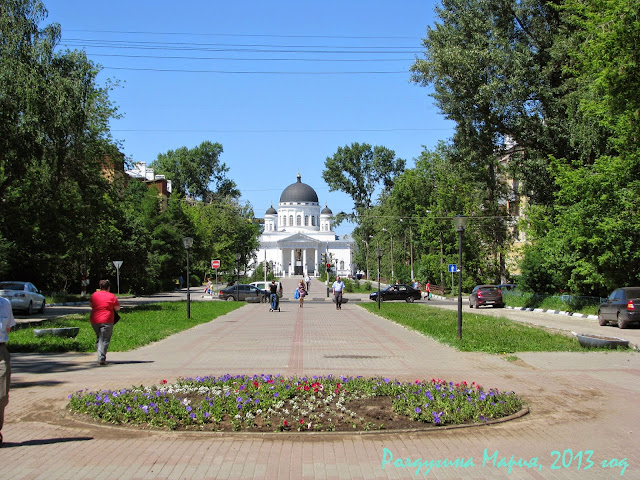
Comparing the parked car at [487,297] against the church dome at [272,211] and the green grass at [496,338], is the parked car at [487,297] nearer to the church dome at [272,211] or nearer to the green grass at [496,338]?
the green grass at [496,338]

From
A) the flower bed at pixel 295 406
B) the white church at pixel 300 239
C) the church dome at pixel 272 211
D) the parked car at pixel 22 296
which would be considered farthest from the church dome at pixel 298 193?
the flower bed at pixel 295 406

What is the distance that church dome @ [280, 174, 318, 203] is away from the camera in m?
165

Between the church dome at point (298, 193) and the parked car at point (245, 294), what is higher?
the church dome at point (298, 193)

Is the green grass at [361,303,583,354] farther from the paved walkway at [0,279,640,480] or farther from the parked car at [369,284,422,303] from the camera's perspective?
the parked car at [369,284,422,303]

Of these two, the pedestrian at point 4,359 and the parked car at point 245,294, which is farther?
the parked car at point 245,294

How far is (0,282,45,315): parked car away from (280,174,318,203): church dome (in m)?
137

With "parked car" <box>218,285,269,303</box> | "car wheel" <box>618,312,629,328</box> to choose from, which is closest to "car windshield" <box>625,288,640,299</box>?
"car wheel" <box>618,312,629,328</box>

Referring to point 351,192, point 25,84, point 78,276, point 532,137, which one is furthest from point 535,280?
point 351,192

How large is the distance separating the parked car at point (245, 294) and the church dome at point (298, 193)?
388ft

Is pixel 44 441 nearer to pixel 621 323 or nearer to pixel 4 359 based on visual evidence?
pixel 4 359

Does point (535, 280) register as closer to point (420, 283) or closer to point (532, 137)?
point (532, 137)

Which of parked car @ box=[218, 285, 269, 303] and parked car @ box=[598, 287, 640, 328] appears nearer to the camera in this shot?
parked car @ box=[598, 287, 640, 328]

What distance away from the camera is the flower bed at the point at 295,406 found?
24.5 feet

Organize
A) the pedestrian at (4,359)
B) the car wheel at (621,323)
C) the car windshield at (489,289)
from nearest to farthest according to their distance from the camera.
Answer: the pedestrian at (4,359)
the car wheel at (621,323)
the car windshield at (489,289)
